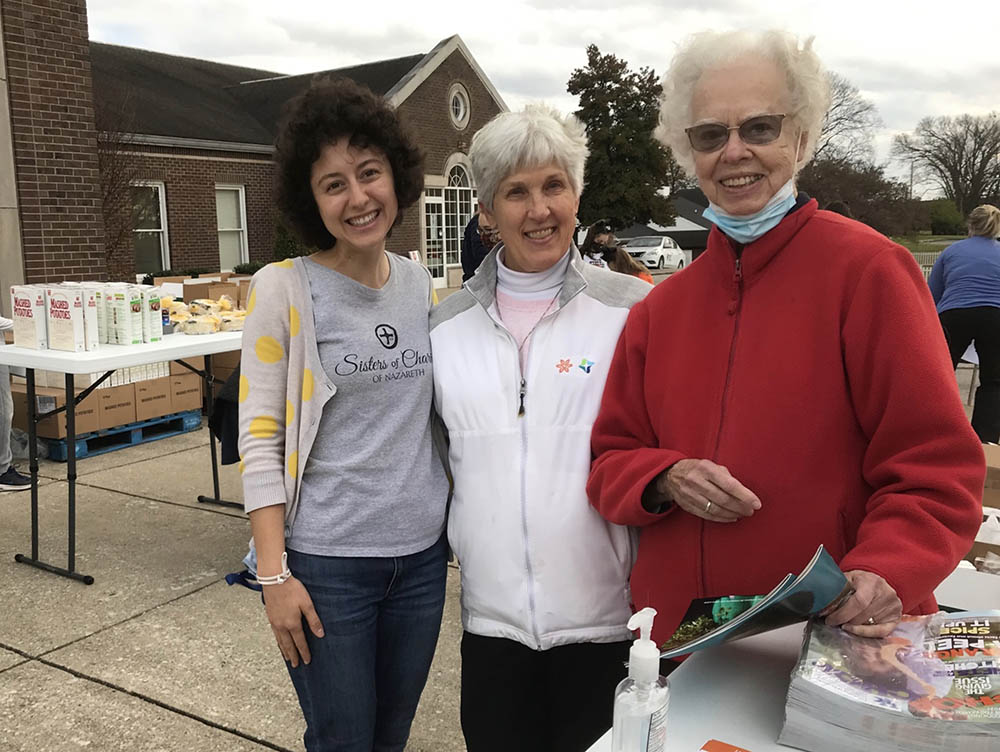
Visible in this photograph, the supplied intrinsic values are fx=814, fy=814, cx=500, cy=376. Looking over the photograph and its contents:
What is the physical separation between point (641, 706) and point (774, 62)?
3.54 ft

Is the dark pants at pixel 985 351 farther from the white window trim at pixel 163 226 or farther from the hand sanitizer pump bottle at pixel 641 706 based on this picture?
the white window trim at pixel 163 226

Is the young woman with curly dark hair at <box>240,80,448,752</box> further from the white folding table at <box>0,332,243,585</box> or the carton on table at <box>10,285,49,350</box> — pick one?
the carton on table at <box>10,285,49,350</box>

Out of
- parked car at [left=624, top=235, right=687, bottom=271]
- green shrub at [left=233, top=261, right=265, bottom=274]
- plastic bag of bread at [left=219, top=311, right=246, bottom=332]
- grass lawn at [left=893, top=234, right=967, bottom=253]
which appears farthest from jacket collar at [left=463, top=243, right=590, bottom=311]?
parked car at [left=624, top=235, right=687, bottom=271]

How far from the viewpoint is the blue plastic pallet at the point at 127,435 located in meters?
6.29

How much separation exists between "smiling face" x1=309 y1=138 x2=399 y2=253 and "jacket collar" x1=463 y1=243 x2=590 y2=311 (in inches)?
9.9

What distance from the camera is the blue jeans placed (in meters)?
1.84

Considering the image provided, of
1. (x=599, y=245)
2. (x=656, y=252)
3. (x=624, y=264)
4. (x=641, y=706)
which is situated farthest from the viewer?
(x=656, y=252)

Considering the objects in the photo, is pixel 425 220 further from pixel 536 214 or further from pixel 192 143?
pixel 536 214

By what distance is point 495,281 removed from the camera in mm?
1938

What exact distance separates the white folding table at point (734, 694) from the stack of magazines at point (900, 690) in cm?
7

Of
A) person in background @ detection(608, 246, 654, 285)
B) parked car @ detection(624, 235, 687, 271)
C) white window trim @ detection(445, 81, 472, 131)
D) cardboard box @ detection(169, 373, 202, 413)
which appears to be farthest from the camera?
parked car @ detection(624, 235, 687, 271)

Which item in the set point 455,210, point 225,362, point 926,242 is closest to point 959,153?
point 926,242

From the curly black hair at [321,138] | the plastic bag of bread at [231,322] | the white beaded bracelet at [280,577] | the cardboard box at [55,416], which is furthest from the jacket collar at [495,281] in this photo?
the cardboard box at [55,416]

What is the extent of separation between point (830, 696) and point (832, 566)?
7.2 inches
